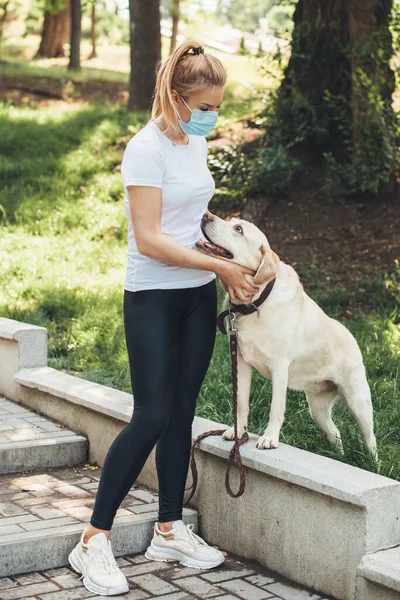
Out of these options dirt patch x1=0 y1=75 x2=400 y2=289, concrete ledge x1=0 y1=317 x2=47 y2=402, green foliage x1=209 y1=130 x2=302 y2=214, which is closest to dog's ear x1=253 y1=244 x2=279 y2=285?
concrete ledge x1=0 y1=317 x2=47 y2=402

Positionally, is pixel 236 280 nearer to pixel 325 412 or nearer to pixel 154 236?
pixel 154 236

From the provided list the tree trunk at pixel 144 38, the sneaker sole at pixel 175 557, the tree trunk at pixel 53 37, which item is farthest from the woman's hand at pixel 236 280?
the tree trunk at pixel 53 37

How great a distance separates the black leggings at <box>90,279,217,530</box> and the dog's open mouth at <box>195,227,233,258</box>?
18 cm

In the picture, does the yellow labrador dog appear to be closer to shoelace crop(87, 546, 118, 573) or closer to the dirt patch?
shoelace crop(87, 546, 118, 573)

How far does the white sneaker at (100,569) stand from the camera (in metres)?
3.96

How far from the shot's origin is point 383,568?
12.1 ft

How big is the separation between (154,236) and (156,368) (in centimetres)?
59

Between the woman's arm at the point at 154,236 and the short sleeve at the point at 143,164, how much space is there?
29mm

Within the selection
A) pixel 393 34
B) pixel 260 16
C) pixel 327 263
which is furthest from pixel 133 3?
pixel 260 16

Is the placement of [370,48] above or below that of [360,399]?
above

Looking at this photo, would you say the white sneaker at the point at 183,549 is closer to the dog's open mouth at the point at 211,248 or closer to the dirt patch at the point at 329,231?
the dog's open mouth at the point at 211,248

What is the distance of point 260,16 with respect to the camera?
4114 inches

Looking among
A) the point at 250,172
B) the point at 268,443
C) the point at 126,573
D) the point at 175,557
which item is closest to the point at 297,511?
the point at 268,443

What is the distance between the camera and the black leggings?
155 inches
